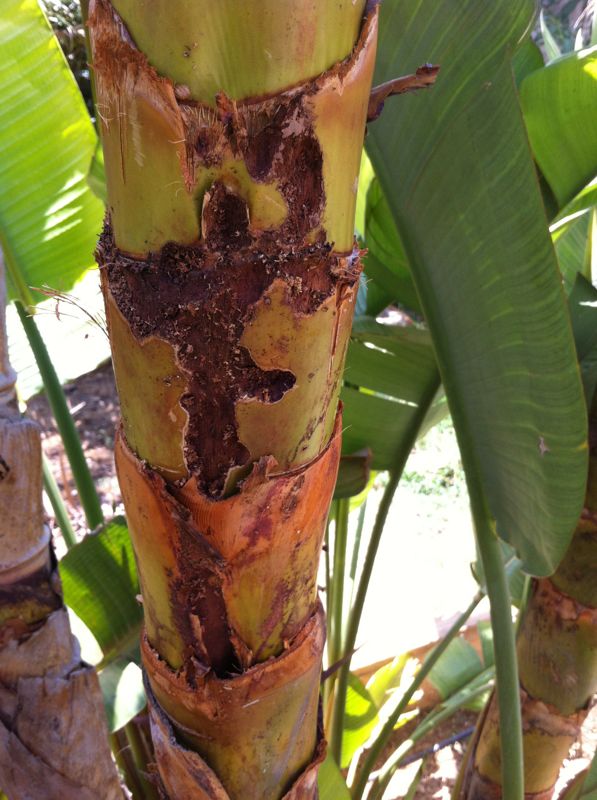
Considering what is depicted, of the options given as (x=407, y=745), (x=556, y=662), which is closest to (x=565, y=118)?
(x=556, y=662)

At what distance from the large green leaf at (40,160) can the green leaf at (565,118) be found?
490 mm

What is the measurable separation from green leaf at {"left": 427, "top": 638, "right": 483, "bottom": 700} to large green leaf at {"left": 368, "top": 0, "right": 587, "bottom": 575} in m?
0.85

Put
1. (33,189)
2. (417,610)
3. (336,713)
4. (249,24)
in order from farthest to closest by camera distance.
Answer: (417,610) → (336,713) → (33,189) → (249,24)

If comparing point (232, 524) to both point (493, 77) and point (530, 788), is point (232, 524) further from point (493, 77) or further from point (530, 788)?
point (530, 788)

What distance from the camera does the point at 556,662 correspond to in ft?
2.53

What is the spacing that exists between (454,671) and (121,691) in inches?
33.2

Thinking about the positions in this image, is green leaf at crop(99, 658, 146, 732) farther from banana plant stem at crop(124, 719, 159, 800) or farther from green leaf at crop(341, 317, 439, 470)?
green leaf at crop(341, 317, 439, 470)

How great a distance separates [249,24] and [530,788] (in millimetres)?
944

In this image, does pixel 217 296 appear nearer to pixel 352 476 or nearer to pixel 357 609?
pixel 352 476

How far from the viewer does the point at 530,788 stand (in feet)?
2.88

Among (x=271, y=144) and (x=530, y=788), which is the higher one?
(x=271, y=144)

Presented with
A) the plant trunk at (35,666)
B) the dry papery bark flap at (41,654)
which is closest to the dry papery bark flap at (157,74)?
the plant trunk at (35,666)

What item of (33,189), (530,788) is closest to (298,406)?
(33,189)

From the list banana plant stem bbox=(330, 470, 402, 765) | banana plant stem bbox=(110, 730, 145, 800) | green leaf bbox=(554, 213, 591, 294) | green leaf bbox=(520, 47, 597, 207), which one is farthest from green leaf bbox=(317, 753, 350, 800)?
green leaf bbox=(554, 213, 591, 294)
